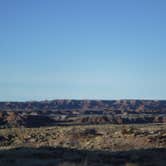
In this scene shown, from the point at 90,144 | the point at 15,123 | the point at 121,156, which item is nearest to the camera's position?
the point at 121,156

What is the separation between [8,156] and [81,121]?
84.0 m

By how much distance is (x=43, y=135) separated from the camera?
65250mm

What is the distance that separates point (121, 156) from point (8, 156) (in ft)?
21.3

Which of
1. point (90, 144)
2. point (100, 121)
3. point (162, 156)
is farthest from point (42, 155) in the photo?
point (100, 121)

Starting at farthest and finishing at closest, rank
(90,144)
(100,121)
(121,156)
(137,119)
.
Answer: (137,119) < (100,121) < (90,144) < (121,156)

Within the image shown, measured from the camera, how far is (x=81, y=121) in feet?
370

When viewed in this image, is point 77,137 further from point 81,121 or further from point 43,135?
point 81,121

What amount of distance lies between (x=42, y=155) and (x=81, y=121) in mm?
82703

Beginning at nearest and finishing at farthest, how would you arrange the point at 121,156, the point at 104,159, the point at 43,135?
the point at 104,159 < the point at 121,156 < the point at 43,135

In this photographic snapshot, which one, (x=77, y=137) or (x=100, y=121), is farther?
(x=100, y=121)

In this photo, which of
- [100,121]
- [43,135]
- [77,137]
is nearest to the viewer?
[77,137]

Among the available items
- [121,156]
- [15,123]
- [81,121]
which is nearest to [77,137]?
[121,156]

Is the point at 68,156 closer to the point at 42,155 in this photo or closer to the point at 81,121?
the point at 42,155

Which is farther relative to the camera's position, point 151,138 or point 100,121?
point 100,121
